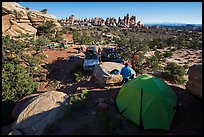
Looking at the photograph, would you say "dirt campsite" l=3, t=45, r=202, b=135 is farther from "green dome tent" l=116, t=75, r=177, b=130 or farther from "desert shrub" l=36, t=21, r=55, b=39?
"desert shrub" l=36, t=21, r=55, b=39

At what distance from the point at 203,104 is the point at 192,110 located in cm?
55

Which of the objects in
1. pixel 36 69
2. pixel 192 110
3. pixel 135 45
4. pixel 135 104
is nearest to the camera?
Answer: pixel 135 104

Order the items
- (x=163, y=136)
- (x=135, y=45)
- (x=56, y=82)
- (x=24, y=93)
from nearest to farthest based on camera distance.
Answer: (x=163, y=136) → (x=24, y=93) → (x=56, y=82) → (x=135, y=45)

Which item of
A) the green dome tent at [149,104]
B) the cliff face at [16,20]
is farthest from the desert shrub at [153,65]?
the cliff face at [16,20]

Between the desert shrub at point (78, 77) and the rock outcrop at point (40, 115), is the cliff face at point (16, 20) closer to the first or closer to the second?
the desert shrub at point (78, 77)

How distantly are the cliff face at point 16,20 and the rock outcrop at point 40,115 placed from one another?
21915 mm

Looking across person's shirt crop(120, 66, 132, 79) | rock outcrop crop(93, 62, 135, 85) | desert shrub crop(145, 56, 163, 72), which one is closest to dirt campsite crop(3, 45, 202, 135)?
person's shirt crop(120, 66, 132, 79)

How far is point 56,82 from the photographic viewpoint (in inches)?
581

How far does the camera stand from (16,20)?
99.6 feet

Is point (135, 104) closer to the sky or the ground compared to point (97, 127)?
closer to the sky

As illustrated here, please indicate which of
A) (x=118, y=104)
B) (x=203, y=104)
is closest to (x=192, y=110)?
(x=203, y=104)

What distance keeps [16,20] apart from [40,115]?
27871 millimetres

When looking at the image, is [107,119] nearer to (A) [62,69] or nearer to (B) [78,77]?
(B) [78,77]

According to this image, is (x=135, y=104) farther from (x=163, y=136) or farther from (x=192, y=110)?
A: (x=192, y=110)
